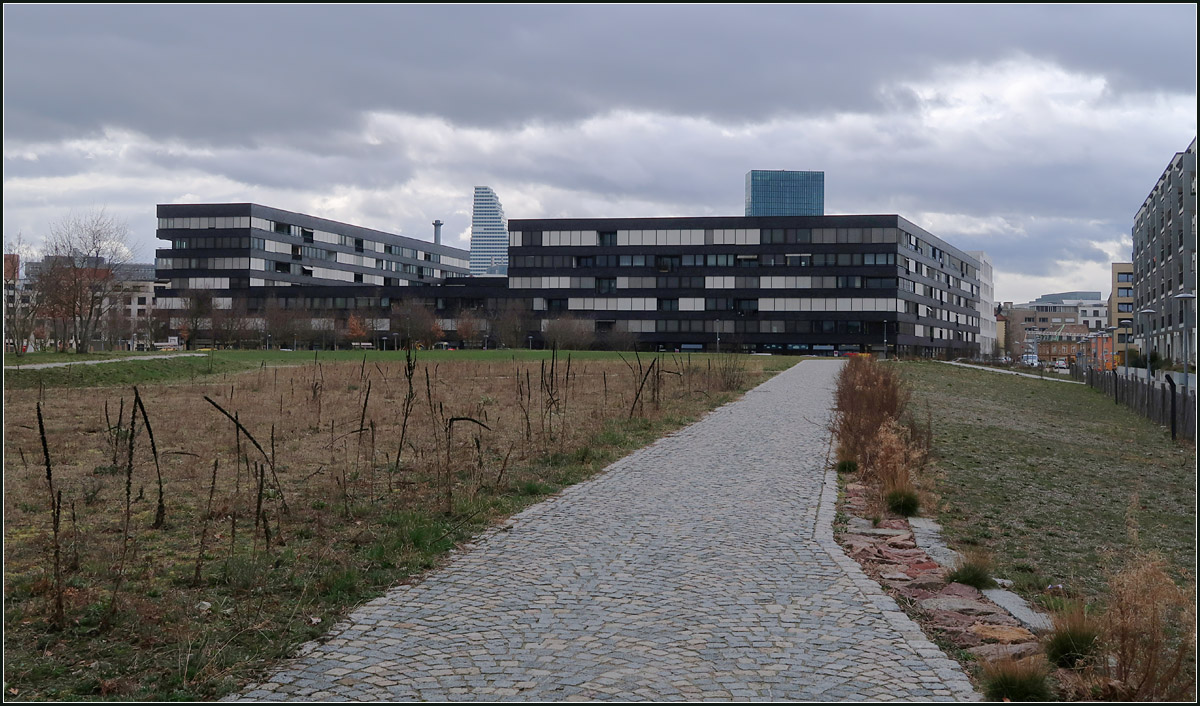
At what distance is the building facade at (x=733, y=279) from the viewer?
4188 inches

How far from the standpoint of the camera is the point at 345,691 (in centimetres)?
491

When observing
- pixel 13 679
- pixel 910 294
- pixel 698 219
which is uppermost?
pixel 698 219

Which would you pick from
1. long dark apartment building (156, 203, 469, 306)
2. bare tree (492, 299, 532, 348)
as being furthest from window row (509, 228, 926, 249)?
long dark apartment building (156, 203, 469, 306)

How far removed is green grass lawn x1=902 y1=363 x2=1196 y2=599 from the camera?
8961 millimetres

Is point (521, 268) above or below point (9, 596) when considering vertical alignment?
above

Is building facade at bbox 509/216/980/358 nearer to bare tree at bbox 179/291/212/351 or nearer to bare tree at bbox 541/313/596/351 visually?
bare tree at bbox 541/313/596/351

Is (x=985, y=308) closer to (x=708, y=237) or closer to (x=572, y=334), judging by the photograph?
(x=708, y=237)

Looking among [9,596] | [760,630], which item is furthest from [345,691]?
[9,596]

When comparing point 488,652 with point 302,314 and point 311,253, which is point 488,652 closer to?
point 302,314

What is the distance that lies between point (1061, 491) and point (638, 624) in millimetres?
9990

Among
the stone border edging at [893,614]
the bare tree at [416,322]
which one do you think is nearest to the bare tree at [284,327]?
the bare tree at [416,322]

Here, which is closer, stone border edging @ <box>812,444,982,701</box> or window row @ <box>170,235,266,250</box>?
stone border edging @ <box>812,444,982,701</box>

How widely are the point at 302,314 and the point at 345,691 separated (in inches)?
3942

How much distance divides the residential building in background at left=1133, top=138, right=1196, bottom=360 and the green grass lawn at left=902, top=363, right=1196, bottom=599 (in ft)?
133
